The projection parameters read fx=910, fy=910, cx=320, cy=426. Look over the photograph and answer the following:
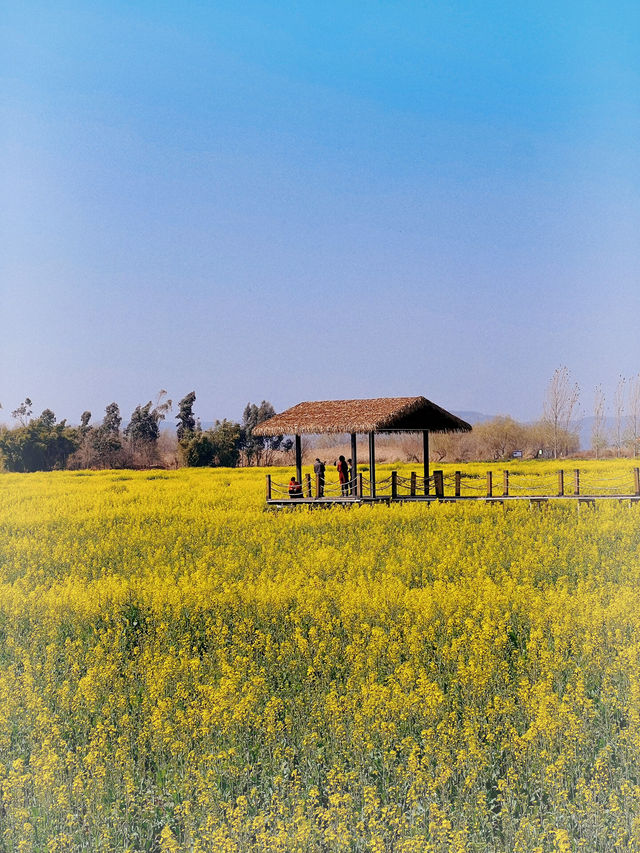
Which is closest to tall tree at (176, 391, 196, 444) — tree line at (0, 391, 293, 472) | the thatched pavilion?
tree line at (0, 391, 293, 472)

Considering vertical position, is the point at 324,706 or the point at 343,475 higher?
→ the point at 343,475

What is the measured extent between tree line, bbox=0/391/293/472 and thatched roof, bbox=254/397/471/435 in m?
24.7

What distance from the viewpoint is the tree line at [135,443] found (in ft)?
171

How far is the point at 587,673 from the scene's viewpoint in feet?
25.1

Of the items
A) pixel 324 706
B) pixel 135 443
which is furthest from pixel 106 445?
pixel 324 706

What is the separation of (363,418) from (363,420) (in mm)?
196

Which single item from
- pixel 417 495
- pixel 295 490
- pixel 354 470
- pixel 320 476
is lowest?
pixel 417 495

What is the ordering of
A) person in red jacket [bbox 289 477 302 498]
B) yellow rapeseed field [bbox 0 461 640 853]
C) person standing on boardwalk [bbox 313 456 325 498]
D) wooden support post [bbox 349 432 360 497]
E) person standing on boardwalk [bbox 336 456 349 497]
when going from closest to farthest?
yellow rapeseed field [bbox 0 461 640 853] < wooden support post [bbox 349 432 360 497] < person standing on boardwalk [bbox 336 456 349 497] < person standing on boardwalk [bbox 313 456 325 498] < person in red jacket [bbox 289 477 302 498]

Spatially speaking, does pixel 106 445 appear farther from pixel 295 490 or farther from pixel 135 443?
pixel 295 490

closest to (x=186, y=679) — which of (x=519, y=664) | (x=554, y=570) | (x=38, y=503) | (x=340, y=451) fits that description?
(x=519, y=664)

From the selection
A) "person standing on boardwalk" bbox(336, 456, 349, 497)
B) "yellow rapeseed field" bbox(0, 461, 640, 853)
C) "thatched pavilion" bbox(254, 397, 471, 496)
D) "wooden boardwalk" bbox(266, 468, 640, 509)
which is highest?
"thatched pavilion" bbox(254, 397, 471, 496)

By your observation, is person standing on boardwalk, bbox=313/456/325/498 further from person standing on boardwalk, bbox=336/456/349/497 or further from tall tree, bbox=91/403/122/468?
tall tree, bbox=91/403/122/468

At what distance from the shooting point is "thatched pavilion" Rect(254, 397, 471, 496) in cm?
2528

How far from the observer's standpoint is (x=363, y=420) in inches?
1000
